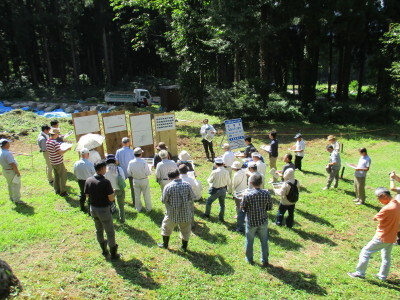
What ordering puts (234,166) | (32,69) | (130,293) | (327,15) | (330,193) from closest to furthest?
Answer: (130,293)
(234,166)
(330,193)
(327,15)
(32,69)

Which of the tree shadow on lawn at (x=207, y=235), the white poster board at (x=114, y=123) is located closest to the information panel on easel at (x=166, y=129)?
the white poster board at (x=114, y=123)

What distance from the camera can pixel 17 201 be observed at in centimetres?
873

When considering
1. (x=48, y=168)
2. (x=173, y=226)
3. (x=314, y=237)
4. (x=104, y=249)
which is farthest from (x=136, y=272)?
(x=48, y=168)

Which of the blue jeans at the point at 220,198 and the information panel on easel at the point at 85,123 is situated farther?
the information panel on easel at the point at 85,123

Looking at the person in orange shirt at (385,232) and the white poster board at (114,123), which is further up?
the white poster board at (114,123)

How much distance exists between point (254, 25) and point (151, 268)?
63.3ft

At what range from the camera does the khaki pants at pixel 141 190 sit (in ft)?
25.7

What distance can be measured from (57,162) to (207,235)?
4543 millimetres

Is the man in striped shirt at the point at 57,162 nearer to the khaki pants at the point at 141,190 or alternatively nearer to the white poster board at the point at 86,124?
the khaki pants at the point at 141,190

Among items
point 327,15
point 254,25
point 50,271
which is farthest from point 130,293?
point 327,15

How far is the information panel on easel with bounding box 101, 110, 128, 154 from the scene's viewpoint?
12.6 metres

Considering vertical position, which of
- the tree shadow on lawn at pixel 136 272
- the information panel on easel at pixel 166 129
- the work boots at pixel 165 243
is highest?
the information panel on easel at pixel 166 129

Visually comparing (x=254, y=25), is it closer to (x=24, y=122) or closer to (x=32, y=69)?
(x=24, y=122)

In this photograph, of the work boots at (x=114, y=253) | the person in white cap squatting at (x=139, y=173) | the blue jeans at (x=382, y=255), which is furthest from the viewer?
the person in white cap squatting at (x=139, y=173)
